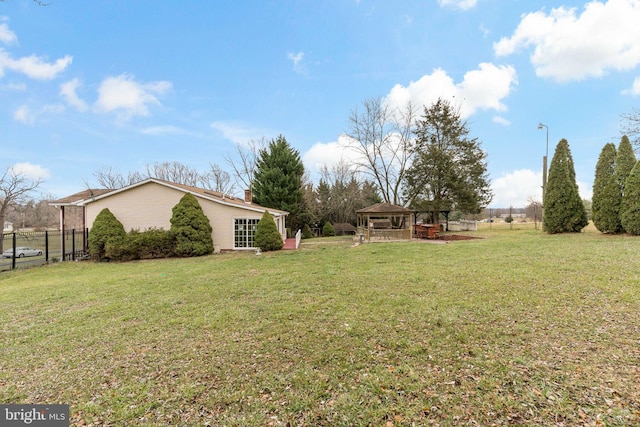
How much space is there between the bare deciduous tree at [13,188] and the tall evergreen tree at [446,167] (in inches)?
1522

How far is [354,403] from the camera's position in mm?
2465

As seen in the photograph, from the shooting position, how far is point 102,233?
12664mm

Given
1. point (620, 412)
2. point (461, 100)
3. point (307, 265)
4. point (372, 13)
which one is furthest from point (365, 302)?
point (461, 100)

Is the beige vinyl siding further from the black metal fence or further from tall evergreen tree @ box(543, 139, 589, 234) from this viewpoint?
tall evergreen tree @ box(543, 139, 589, 234)

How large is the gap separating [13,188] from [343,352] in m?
40.2

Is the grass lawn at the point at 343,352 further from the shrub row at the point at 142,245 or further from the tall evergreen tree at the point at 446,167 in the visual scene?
the tall evergreen tree at the point at 446,167

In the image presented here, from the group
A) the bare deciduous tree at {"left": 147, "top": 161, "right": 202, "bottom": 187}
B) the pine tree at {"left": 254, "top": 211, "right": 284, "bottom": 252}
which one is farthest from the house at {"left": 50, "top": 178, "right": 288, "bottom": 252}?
the bare deciduous tree at {"left": 147, "top": 161, "right": 202, "bottom": 187}

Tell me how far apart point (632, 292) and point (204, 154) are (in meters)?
33.9

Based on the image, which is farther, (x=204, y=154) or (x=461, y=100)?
(x=204, y=154)

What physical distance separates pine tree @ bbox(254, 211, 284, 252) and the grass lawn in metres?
7.32

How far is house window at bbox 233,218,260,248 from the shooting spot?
48.2 feet

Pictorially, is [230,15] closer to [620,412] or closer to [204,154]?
[620,412]

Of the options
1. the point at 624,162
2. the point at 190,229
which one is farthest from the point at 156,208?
the point at 624,162

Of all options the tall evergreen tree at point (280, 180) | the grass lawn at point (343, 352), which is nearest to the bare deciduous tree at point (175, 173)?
the tall evergreen tree at point (280, 180)
